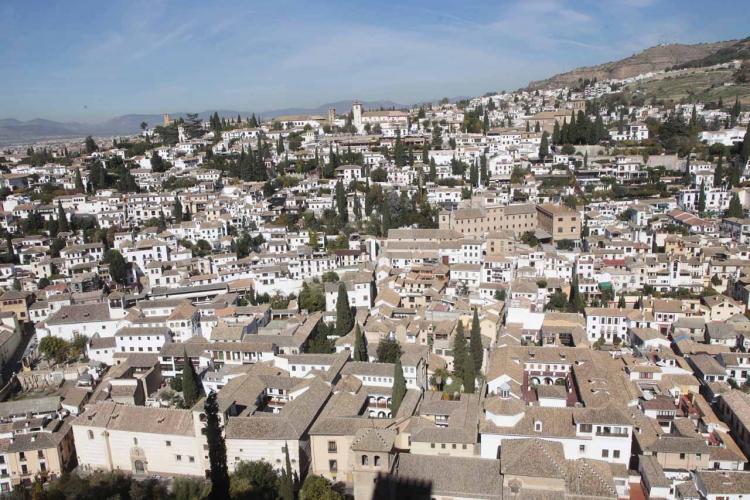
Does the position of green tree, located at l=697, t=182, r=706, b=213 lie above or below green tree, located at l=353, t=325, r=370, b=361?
above

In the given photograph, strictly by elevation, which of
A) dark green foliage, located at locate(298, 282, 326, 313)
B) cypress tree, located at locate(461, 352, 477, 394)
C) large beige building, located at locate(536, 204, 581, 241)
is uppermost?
large beige building, located at locate(536, 204, 581, 241)

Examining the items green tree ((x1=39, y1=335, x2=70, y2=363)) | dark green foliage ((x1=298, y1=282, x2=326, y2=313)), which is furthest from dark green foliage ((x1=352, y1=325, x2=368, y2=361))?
green tree ((x1=39, y1=335, x2=70, y2=363))

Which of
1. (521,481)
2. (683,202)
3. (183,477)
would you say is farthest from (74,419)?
(683,202)

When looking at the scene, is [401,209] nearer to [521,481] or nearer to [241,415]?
[241,415]

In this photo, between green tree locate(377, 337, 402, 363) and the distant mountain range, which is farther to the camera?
the distant mountain range

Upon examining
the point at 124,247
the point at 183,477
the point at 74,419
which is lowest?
the point at 183,477

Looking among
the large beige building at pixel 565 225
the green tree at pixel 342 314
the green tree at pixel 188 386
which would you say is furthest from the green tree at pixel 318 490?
the large beige building at pixel 565 225

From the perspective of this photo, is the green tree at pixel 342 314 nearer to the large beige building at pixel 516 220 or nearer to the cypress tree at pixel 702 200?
the large beige building at pixel 516 220

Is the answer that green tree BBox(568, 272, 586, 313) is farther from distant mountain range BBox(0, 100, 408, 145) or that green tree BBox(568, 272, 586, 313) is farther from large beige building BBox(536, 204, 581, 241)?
distant mountain range BBox(0, 100, 408, 145)
